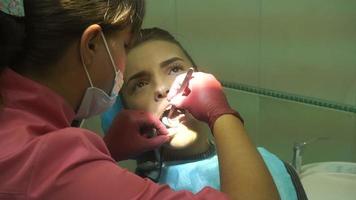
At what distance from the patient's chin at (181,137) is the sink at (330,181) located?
0.42m

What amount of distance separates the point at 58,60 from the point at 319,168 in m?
1.03

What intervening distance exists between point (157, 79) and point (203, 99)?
0.97 feet

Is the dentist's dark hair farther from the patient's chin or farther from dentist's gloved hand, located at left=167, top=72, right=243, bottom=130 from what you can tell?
the patient's chin

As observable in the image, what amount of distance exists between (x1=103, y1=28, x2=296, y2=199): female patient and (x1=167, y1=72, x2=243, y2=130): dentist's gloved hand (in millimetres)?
114

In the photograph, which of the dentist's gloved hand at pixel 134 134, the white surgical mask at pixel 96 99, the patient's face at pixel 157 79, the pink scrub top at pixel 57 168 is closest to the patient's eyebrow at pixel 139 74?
the patient's face at pixel 157 79

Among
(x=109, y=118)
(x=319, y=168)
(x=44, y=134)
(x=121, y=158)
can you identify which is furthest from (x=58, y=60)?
(x=319, y=168)

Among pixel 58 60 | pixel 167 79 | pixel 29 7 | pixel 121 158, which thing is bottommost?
pixel 121 158

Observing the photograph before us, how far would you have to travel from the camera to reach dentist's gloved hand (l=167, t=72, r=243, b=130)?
3.65ft

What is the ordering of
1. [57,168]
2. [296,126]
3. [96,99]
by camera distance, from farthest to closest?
[296,126]
[96,99]
[57,168]

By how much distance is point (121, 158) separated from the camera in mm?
1499

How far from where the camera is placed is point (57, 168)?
0.73 meters

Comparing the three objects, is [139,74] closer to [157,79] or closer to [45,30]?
[157,79]

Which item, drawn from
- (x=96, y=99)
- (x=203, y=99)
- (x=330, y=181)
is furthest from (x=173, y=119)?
(x=330, y=181)

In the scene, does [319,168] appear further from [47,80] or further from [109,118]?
[47,80]
